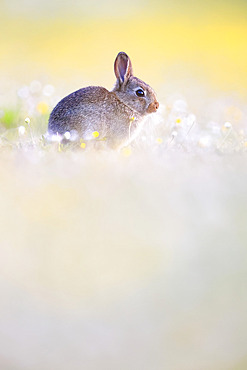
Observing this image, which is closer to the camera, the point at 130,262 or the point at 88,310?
the point at 88,310

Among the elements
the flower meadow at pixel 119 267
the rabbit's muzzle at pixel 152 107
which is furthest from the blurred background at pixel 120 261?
the rabbit's muzzle at pixel 152 107

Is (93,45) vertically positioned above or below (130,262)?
above

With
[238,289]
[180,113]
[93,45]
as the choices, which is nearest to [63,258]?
[238,289]

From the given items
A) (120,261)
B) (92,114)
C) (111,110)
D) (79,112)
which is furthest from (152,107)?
(120,261)

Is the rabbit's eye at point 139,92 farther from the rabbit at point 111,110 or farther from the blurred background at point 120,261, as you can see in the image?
the blurred background at point 120,261

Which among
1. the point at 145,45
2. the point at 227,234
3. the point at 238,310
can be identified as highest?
the point at 145,45

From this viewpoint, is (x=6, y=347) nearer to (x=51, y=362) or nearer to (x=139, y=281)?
(x=51, y=362)

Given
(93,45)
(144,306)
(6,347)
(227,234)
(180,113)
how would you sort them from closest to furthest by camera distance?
1. (6,347)
2. (144,306)
3. (227,234)
4. (180,113)
5. (93,45)
